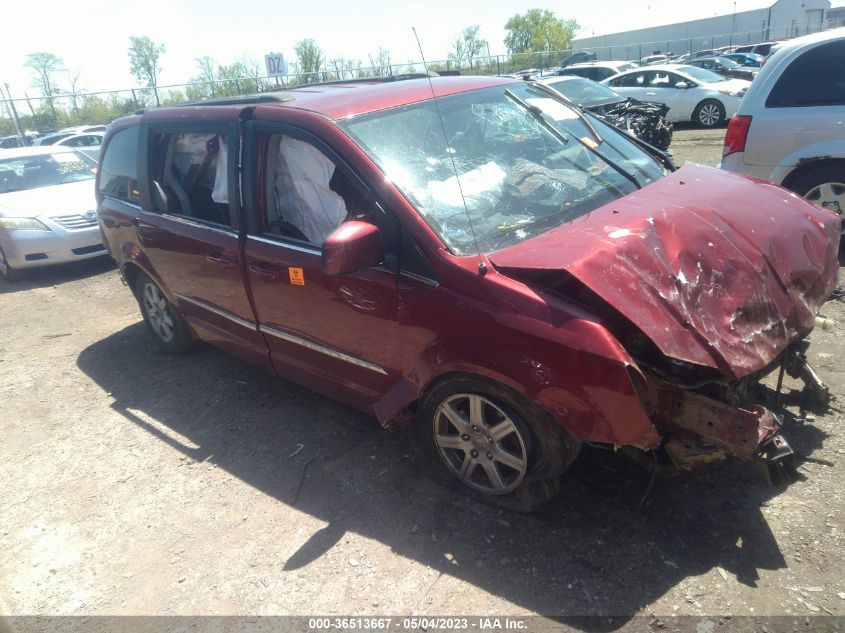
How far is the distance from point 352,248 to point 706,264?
158 cm

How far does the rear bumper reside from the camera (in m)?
7.98

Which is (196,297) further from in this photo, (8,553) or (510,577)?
(510,577)

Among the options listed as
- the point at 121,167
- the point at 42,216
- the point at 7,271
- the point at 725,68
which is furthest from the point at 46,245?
the point at 725,68

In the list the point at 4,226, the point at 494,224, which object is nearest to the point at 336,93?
the point at 494,224

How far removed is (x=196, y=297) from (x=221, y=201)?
0.82 meters

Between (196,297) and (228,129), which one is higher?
(228,129)

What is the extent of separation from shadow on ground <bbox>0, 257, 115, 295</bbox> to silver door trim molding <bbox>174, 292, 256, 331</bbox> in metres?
4.72

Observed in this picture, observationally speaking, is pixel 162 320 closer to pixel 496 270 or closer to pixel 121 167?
pixel 121 167

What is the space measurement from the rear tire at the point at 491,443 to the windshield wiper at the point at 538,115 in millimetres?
1814

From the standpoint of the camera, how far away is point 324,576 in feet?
9.28

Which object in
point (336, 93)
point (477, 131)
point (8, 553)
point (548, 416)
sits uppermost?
point (336, 93)

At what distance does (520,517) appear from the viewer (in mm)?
A: 2988

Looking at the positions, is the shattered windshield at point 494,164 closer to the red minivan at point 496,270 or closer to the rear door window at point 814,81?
the red minivan at point 496,270

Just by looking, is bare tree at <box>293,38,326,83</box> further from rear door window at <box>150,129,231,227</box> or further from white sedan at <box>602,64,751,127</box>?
rear door window at <box>150,129,231,227</box>
